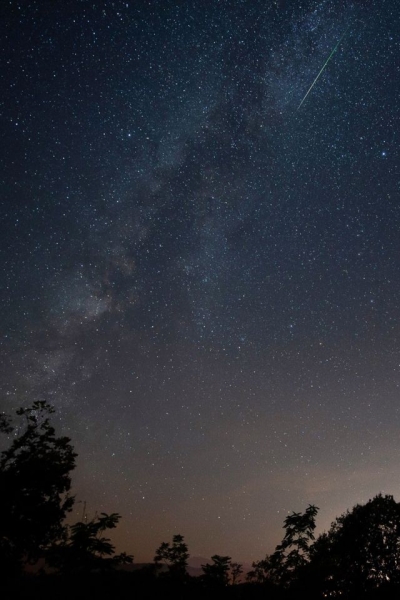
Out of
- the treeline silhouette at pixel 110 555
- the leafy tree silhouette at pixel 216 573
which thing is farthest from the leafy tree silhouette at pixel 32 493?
the leafy tree silhouette at pixel 216 573

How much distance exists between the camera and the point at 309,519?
2002cm

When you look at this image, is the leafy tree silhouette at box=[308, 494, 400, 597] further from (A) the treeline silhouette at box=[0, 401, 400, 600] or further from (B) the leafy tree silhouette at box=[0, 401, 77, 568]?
(B) the leafy tree silhouette at box=[0, 401, 77, 568]

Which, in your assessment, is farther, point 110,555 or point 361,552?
point 361,552

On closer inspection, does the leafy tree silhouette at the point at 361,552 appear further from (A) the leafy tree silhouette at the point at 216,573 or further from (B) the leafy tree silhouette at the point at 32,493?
→ (B) the leafy tree silhouette at the point at 32,493

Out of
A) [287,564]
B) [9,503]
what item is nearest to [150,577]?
[287,564]

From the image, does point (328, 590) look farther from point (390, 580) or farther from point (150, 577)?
point (150, 577)

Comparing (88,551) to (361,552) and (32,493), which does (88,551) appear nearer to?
(32,493)

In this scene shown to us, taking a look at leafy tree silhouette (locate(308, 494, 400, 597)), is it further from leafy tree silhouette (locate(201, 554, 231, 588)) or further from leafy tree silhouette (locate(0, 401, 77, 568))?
leafy tree silhouette (locate(0, 401, 77, 568))

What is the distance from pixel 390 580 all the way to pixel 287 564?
5625 mm

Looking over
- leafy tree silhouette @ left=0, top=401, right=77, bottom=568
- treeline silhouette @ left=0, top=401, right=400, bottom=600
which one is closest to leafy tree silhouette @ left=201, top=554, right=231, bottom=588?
treeline silhouette @ left=0, top=401, right=400, bottom=600

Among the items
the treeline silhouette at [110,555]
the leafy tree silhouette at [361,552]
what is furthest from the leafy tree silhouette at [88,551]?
the leafy tree silhouette at [361,552]

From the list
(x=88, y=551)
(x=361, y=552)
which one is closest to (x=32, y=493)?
(x=88, y=551)

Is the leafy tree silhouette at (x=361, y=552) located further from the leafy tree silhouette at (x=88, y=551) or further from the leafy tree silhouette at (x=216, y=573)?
the leafy tree silhouette at (x=88, y=551)

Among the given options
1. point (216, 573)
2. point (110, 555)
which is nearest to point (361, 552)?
point (216, 573)
